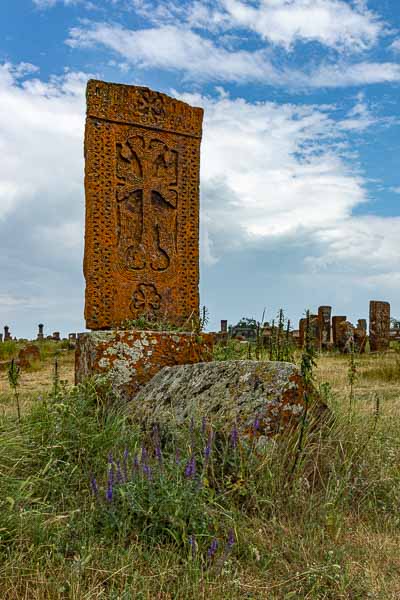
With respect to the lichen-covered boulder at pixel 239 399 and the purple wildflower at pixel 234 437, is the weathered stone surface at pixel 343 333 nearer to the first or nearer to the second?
the lichen-covered boulder at pixel 239 399

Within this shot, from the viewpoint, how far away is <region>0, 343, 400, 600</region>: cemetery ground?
86.7 inches

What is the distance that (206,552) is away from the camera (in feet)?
7.87

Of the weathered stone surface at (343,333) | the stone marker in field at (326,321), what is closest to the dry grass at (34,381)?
the weathered stone surface at (343,333)

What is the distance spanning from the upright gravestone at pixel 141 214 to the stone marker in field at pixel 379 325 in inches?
597

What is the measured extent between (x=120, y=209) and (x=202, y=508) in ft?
11.5

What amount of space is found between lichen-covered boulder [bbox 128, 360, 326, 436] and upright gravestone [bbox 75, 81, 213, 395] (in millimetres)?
1104

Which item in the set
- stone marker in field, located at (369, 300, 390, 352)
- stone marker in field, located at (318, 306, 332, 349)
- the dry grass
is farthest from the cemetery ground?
stone marker in field, located at (318, 306, 332, 349)

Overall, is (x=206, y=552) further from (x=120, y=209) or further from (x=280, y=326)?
(x=120, y=209)

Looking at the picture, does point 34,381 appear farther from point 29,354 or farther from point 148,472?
point 148,472

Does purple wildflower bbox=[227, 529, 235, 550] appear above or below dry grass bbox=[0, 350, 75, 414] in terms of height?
below

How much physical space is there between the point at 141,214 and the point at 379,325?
1583cm

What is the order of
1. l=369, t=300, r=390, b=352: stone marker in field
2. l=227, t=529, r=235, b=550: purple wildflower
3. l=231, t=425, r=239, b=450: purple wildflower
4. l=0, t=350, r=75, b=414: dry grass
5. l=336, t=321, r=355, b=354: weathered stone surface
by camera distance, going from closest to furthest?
l=227, t=529, r=235, b=550: purple wildflower < l=231, t=425, r=239, b=450: purple wildflower < l=0, t=350, r=75, b=414: dry grass < l=336, t=321, r=355, b=354: weathered stone surface < l=369, t=300, r=390, b=352: stone marker in field

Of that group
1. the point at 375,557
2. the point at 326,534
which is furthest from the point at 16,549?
the point at 375,557

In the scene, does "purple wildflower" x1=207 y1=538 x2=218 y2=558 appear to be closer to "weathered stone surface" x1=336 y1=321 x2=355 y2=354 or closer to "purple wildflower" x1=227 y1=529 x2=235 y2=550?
"purple wildflower" x1=227 y1=529 x2=235 y2=550
